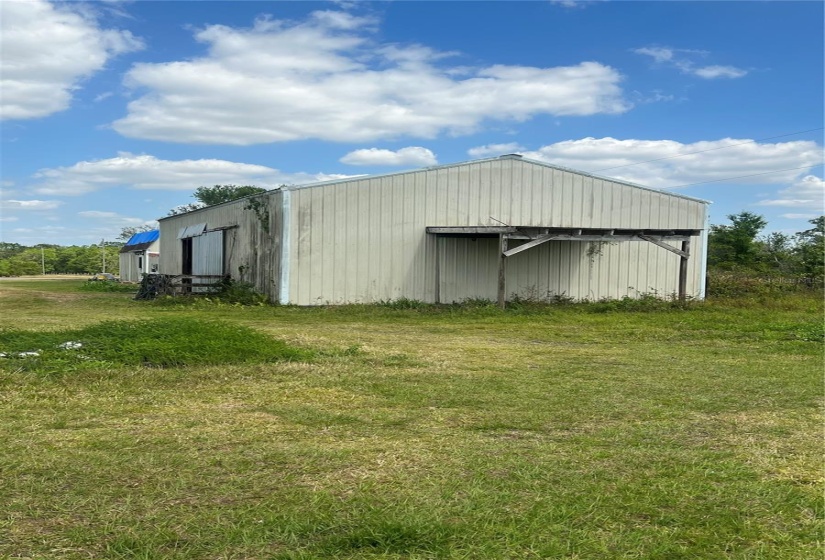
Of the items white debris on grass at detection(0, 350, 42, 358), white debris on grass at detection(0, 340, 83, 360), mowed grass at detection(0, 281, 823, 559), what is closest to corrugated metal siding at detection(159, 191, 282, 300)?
mowed grass at detection(0, 281, 823, 559)

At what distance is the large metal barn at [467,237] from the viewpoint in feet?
56.4

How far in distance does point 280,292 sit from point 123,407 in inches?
456

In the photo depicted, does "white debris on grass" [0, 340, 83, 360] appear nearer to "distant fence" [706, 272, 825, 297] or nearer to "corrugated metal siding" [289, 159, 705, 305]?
"corrugated metal siding" [289, 159, 705, 305]

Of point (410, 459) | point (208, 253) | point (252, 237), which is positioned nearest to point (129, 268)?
point (208, 253)

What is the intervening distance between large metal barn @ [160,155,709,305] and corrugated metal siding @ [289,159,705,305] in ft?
0.09

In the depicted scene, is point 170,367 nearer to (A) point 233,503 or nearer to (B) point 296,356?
(B) point 296,356

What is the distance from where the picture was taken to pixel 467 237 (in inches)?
738

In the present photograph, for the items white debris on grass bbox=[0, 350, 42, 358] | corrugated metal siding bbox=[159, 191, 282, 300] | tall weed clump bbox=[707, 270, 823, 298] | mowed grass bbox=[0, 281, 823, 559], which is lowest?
mowed grass bbox=[0, 281, 823, 559]

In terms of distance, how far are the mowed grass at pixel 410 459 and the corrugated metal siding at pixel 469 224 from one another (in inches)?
355

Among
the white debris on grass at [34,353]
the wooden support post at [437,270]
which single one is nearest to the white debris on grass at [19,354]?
the white debris on grass at [34,353]

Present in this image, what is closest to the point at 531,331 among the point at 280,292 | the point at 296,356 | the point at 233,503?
the point at 296,356

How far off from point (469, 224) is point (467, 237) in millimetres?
350

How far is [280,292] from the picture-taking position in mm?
16984

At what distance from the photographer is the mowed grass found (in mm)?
2990
